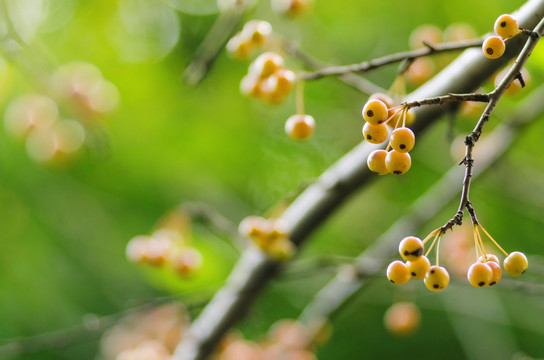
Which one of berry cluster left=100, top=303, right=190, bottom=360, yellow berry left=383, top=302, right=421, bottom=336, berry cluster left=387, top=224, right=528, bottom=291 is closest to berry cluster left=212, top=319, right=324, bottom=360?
berry cluster left=100, top=303, right=190, bottom=360

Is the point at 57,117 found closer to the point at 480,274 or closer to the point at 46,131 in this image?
the point at 46,131

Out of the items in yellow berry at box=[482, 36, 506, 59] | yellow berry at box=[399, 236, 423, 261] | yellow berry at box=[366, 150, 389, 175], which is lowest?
yellow berry at box=[399, 236, 423, 261]

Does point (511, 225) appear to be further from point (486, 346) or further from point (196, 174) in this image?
point (196, 174)

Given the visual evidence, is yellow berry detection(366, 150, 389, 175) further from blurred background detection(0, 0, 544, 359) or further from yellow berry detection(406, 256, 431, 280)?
blurred background detection(0, 0, 544, 359)

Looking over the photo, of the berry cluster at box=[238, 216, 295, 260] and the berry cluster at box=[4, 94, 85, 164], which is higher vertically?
the berry cluster at box=[4, 94, 85, 164]

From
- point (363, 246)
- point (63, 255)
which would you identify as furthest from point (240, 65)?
point (63, 255)

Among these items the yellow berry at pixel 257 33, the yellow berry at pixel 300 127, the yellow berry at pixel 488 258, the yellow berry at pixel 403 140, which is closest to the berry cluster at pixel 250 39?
the yellow berry at pixel 257 33

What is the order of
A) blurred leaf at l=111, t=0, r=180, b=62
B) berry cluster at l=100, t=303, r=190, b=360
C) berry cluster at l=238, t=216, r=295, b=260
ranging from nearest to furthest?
berry cluster at l=238, t=216, r=295, b=260, berry cluster at l=100, t=303, r=190, b=360, blurred leaf at l=111, t=0, r=180, b=62
